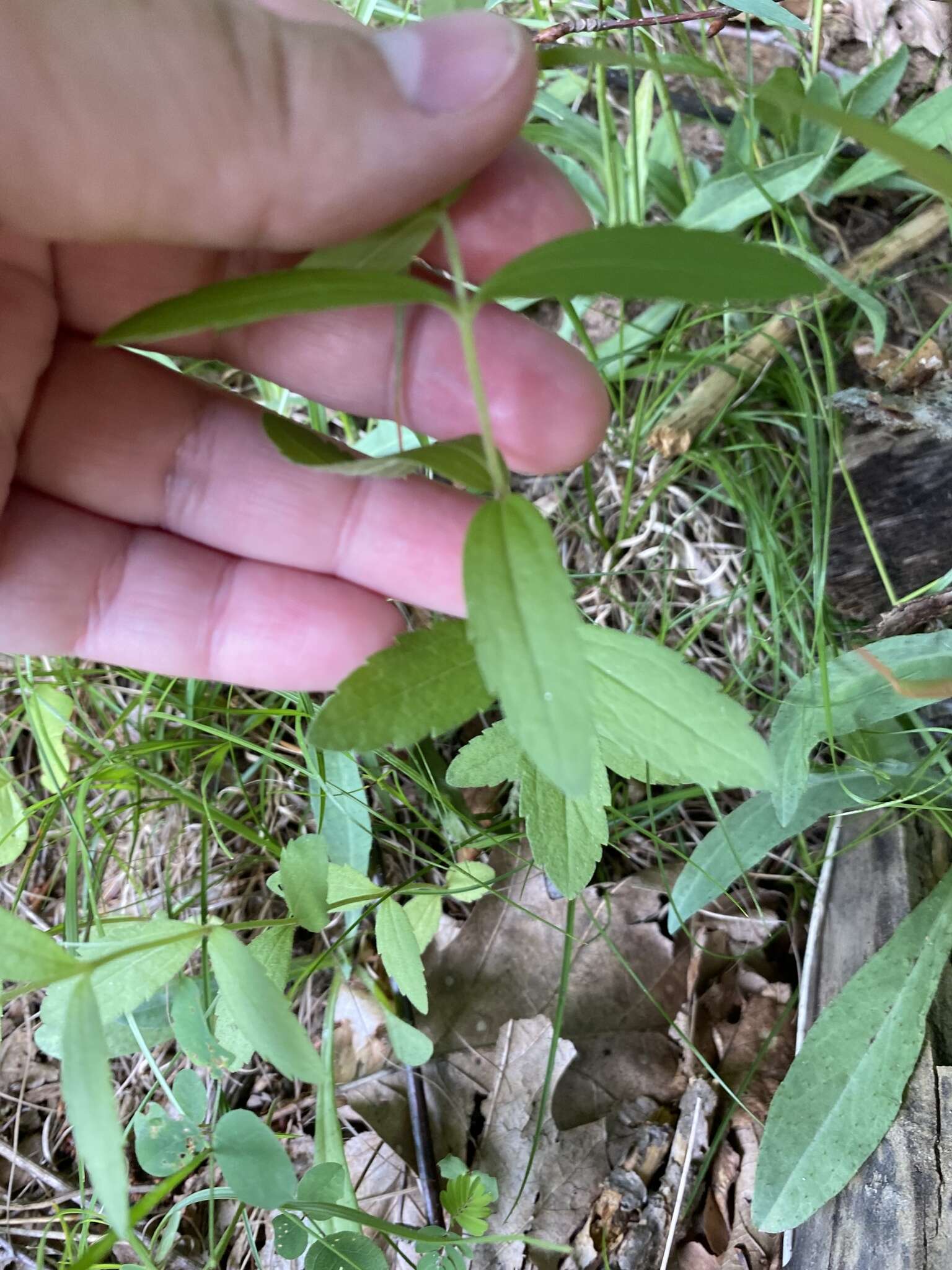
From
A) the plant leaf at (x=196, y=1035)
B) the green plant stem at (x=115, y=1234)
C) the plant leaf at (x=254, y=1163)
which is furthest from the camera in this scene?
the plant leaf at (x=196, y=1035)

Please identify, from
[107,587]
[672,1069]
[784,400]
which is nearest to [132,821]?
[107,587]

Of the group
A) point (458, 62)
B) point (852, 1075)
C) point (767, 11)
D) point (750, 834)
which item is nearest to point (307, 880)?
point (750, 834)

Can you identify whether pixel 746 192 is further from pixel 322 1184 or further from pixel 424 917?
pixel 322 1184

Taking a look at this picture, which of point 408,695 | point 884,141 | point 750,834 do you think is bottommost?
point 750,834

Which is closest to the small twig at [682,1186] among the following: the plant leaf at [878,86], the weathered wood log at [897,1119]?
the weathered wood log at [897,1119]

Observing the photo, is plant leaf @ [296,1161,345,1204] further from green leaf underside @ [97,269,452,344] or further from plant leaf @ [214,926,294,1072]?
green leaf underside @ [97,269,452,344]

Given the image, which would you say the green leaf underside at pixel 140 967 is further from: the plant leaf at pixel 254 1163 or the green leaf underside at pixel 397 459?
the green leaf underside at pixel 397 459

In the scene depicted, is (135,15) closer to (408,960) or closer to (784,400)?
(408,960)
